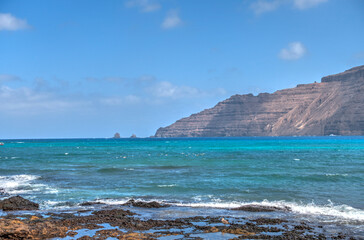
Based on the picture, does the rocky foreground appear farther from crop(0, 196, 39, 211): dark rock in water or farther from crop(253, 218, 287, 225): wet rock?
crop(0, 196, 39, 211): dark rock in water

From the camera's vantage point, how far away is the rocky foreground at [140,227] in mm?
12320

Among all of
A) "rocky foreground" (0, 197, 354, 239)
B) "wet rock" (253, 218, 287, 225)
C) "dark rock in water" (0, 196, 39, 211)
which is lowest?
"wet rock" (253, 218, 287, 225)

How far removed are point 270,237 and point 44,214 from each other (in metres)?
10.1

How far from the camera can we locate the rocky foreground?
12320mm

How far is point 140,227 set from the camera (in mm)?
13648

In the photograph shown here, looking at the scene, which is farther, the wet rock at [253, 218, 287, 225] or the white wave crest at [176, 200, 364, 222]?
the white wave crest at [176, 200, 364, 222]

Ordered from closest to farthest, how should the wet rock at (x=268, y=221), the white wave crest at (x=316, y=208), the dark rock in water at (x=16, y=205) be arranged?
1. the wet rock at (x=268, y=221)
2. the white wave crest at (x=316, y=208)
3. the dark rock in water at (x=16, y=205)

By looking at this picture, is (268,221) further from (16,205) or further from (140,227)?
(16,205)

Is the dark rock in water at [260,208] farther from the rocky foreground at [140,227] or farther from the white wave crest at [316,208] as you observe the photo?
the rocky foreground at [140,227]

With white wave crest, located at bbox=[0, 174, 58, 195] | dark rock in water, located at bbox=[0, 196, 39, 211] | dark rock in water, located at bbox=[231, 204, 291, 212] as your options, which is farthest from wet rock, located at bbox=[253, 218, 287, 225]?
white wave crest, located at bbox=[0, 174, 58, 195]

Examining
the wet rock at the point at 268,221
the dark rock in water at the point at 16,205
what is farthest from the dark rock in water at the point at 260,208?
the dark rock in water at the point at 16,205

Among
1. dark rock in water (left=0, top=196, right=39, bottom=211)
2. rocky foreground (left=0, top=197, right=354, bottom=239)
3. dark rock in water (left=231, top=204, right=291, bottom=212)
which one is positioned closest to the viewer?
rocky foreground (left=0, top=197, right=354, bottom=239)

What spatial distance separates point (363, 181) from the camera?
28000 mm

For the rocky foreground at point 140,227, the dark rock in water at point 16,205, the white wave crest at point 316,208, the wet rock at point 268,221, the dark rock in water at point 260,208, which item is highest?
the dark rock in water at point 16,205
